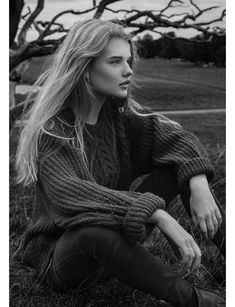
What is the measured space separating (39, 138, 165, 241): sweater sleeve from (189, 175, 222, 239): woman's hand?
0.17 m

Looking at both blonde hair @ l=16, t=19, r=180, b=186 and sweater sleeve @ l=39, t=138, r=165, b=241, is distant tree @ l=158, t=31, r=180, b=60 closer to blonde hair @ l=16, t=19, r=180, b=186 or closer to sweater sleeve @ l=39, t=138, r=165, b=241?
blonde hair @ l=16, t=19, r=180, b=186

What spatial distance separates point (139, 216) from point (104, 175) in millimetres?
262

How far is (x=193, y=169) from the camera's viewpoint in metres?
1.51

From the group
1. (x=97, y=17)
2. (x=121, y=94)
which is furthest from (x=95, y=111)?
(x=97, y=17)

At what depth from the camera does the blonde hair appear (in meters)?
1.43

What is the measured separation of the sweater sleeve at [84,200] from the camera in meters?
1.33

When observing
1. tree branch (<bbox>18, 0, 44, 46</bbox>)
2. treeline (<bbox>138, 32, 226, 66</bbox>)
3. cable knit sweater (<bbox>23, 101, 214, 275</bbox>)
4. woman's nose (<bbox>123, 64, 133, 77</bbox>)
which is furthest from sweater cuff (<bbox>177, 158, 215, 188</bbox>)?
tree branch (<bbox>18, 0, 44, 46</bbox>)

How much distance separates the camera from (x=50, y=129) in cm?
147

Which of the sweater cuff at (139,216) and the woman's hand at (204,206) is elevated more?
the sweater cuff at (139,216)

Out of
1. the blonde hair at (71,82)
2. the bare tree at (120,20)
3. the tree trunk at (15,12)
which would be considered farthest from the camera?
the tree trunk at (15,12)

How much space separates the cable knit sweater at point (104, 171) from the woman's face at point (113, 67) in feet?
0.43

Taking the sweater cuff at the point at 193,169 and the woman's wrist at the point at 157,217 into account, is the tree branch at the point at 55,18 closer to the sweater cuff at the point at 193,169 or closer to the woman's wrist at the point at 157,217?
the sweater cuff at the point at 193,169

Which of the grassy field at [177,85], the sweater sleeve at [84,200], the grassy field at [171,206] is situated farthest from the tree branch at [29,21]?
the sweater sleeve at [84,200]
